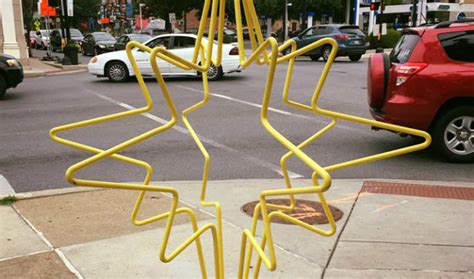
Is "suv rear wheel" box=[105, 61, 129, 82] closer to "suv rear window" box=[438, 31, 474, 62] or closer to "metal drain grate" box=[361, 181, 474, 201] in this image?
"suv rear window" box=[438, 31, 474, 62]

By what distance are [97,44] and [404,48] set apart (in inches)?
1070

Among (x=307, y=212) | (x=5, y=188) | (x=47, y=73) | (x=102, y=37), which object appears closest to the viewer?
(x=307, y=212)

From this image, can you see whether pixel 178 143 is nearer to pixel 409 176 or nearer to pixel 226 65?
pixel 409 176

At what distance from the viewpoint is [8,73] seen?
14.0 metres

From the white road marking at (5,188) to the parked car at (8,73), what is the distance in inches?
320

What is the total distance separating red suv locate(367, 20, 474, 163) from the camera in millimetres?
7113

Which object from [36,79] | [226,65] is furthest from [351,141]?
[36,79]

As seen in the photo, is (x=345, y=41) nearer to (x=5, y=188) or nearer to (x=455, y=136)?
(x=455, y=136)

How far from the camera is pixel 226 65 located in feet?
57.9

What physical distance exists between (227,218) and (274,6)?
6322 centimetres

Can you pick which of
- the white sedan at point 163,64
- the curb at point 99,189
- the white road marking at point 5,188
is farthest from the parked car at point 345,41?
the white road marking at point 5,188

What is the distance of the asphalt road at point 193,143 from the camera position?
22.7 ft

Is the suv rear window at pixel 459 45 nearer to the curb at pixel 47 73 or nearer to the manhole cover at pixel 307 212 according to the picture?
the manhole cover at pixel 307 212

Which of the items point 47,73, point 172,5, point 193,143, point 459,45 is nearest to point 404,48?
point 459,45
